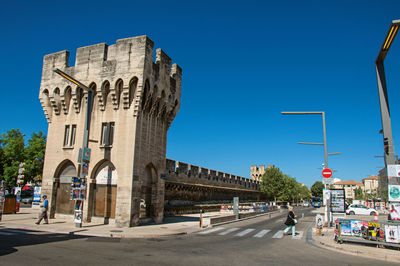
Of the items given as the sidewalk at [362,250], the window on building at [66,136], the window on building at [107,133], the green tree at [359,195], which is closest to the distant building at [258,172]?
the green tree at [359,195]

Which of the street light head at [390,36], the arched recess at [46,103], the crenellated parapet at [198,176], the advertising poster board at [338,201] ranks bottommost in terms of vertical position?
the advertising poster board at [338,201]

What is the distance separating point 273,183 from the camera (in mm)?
70375

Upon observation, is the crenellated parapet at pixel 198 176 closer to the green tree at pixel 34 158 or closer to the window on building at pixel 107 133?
the window on building at pixel 107 133

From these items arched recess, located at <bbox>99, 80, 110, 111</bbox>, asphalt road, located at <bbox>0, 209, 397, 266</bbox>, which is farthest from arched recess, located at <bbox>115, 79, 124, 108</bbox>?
asphalt road, located at <bbox>0, 209, 397, 266</bbox>

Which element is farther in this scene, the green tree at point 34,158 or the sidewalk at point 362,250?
the green tree at point 34,158

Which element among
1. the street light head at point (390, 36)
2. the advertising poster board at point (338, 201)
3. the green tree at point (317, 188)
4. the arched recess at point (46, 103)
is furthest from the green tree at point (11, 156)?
the green tree at point (317, 188)

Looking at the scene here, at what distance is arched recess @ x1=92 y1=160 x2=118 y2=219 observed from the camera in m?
19.1

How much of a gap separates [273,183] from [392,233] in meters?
60.1

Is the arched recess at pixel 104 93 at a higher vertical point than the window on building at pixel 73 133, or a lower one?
higher

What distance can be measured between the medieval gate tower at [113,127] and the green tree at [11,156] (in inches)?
1159

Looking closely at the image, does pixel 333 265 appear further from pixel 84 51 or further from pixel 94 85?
pixel 84 51

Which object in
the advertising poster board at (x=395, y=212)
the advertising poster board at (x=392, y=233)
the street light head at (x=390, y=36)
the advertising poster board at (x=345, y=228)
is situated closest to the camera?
the street light head at (x=390, y=36)

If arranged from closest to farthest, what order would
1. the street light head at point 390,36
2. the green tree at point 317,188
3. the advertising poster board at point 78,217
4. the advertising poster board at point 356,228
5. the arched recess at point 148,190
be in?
the street light head at point 390,36, the advertising poster board at point 356,228, the advertising poster board at point 78,217, the arched recess at point 148,190, the green tree at point 317,188

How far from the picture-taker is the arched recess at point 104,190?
1908 centimetres
